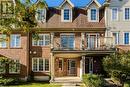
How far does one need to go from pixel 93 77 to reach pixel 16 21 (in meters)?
20.5

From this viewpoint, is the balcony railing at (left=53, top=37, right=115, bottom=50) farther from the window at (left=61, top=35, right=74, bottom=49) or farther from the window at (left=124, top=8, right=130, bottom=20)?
the window at (left=124, top=8, right=130, bottom=20)

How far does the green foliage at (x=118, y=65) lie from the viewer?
3319 centimetres

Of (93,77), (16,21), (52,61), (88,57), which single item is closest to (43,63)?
(52,61)

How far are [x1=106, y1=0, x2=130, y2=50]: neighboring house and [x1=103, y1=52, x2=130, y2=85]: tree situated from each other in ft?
21.6

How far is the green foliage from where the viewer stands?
109 ft

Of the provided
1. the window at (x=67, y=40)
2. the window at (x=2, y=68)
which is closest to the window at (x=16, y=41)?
the window at (x=2, y=68)

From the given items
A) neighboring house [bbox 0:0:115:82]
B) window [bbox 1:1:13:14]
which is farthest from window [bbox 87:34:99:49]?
window [bbox 1:1:13:14]

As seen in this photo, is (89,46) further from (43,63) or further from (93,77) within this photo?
(93,77)

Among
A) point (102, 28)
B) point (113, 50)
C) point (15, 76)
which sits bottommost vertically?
point (15, 76)

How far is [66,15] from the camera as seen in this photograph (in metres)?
42.3

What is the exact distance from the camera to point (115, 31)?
134 feet

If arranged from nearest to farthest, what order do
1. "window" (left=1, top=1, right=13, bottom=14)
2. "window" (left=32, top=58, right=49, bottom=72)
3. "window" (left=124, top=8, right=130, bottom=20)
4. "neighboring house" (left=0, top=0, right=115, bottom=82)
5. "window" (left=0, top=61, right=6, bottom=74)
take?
"window" (left=1, top=1, right=13, bottom=14), "window" (left=0, top=61, right=6, bottom=74), "neighboring house" (left=0, top=0, right=115, bottom=82), "window" (left=124, top=8, right=130, bottom=20), "window" (left=32, top=58, right=49, bottom=72)

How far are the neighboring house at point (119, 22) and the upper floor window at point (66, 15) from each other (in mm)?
4671

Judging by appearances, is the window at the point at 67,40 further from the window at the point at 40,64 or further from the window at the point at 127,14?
the window at the point at 127,14
